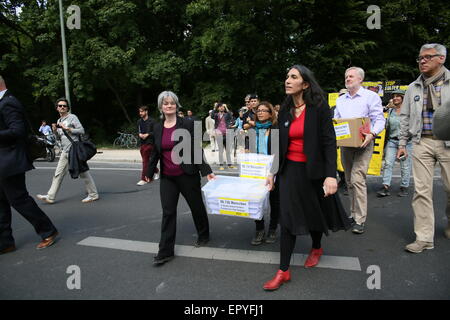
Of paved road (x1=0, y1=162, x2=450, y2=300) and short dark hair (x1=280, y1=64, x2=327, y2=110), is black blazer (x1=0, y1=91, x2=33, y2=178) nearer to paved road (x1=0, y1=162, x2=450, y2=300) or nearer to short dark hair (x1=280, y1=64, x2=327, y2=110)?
paved road (x1=0, y1=162, x2=450, y2=300)

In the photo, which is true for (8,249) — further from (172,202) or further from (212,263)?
(212,263)

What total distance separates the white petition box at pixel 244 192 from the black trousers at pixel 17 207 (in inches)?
84.0

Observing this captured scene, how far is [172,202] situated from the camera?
3.50 m

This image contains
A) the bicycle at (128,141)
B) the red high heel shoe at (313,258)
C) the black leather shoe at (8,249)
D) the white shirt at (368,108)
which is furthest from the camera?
the bicycle at (128,141)

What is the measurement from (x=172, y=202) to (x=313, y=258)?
1.56 m

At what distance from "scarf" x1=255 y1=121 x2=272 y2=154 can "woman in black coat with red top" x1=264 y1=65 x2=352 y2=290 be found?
0.91 m

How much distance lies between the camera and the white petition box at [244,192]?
10.00ft

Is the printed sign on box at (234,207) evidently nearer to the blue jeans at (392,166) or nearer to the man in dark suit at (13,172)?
the man in dark suit at (13,172)

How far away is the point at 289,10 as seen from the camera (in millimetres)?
15734

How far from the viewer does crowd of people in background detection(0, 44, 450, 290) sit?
2.85 meters

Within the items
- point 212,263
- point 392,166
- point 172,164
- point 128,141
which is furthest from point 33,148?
point 128,141

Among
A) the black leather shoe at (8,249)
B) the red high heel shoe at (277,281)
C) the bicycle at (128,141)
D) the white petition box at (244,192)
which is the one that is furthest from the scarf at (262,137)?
the bicycle at (128,141)

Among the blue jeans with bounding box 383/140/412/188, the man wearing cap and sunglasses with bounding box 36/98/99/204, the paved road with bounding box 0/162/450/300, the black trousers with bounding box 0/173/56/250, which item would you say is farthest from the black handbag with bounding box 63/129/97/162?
the blue jeans with bounding box 383/140/412/188

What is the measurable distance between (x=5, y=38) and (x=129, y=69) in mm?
9121
